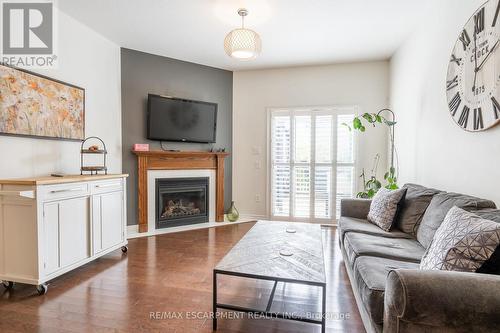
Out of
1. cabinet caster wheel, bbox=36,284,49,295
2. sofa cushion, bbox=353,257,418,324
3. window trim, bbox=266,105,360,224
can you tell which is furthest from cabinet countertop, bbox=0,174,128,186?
window trim, bbox=266,105,360,224

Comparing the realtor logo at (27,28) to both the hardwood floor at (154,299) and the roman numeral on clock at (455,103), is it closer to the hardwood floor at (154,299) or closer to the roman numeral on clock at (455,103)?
the hardwood floor at (154,299)

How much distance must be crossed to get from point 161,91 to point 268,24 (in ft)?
6.40

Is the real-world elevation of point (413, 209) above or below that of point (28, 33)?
below

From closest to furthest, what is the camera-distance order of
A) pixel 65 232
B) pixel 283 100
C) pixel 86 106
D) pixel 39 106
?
1. pixel 65 232
2. pixel 39 106
3. pixel 86 106
4. pixel 283 100

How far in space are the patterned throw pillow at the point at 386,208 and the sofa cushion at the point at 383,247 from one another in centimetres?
26

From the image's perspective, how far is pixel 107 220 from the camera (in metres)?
2.90

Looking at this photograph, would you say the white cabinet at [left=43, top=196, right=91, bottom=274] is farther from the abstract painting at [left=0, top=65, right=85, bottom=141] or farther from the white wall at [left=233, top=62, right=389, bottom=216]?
the white wall at [left=233, top=62, right=389, bottom=216]

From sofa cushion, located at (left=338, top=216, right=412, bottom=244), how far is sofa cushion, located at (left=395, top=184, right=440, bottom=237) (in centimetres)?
7

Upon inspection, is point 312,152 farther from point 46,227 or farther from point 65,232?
point 46,227

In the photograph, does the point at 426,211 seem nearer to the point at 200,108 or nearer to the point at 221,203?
the point at 221,203

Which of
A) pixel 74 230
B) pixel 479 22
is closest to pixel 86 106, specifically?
pixel 74 230

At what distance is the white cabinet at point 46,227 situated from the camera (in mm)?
2158

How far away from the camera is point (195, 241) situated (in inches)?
141

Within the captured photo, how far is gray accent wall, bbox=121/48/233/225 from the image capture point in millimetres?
3852
